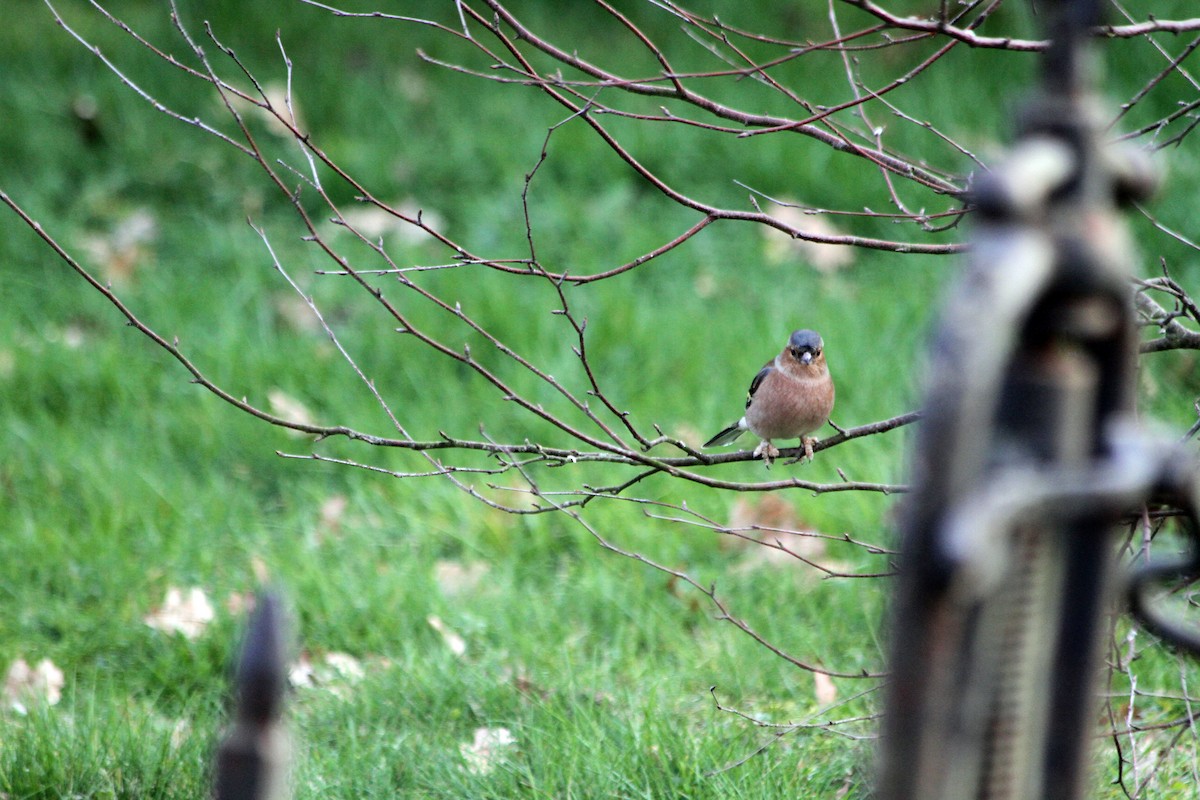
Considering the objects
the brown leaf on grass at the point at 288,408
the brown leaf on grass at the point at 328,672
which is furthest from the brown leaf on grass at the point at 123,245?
the brown leaf on grass at the point at 328,672

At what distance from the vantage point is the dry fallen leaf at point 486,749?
2965 millimetres

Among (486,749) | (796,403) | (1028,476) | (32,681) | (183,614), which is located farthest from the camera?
(183,614)

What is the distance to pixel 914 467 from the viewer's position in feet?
3.05

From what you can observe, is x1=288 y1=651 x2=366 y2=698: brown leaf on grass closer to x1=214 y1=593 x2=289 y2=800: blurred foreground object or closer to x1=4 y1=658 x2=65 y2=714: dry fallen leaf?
x1=4 y1=658 x2=65 y2=714: dry fallen leaf

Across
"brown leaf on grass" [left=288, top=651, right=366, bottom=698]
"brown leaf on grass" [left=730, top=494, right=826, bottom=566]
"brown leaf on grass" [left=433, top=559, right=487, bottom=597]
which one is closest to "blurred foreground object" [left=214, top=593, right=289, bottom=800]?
"brown leaf on grass" [left=288, top=651, right=366, bottom=698]

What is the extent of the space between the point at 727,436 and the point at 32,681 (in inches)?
88.4

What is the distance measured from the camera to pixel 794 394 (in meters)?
3.75

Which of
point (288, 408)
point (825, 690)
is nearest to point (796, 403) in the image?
point (825, 690)

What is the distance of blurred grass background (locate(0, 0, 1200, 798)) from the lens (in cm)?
Answer: 317

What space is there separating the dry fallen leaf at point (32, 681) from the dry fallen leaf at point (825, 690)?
2058mm

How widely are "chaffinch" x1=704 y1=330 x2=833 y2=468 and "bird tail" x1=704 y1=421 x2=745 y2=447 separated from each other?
0.19m

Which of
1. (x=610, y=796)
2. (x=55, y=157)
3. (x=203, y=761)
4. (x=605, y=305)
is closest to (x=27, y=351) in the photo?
(x=55, y=157)

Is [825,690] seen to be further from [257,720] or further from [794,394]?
[257,720]

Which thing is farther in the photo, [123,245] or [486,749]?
[123,245]
